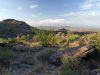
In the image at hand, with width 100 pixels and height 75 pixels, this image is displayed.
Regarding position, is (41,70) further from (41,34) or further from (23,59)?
(41,34)

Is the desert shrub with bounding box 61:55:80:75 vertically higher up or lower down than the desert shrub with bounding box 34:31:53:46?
lower down

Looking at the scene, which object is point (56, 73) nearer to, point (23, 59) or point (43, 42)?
point (23, 59)

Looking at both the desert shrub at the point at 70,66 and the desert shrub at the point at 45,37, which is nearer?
the desert shrub at the point at 70,66

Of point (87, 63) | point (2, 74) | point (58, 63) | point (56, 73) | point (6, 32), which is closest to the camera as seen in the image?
point (2, 74)

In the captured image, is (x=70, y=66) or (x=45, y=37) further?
(x=45, y=37)

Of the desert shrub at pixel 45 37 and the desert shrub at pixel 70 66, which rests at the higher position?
the desert shrub at pixel 45 37

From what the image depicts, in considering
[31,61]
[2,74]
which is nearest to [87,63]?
[31,61]

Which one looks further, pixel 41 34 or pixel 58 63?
pixel 41 34

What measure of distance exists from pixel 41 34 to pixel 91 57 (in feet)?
34.9

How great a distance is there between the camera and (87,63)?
13508mm

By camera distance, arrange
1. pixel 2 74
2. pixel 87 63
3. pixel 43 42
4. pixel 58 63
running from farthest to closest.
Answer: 1. pixel 43 42
2. pixel 58 63
3. pixel 87 63
4. pixel 2 74

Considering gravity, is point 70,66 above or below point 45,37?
below

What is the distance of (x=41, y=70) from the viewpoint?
12516 millimetres

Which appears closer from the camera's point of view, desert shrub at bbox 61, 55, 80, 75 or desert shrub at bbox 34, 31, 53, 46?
desert shrub at bbox 61, 55, 80, 75
